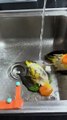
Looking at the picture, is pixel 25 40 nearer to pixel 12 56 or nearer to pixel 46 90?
pixel 12 56

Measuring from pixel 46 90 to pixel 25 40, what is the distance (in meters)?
0.38

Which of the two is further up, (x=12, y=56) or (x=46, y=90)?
Answer: (x=12, y=56)

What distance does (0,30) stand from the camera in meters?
1.25

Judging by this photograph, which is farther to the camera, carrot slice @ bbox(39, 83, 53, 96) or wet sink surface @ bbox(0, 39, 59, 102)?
wet sink surface @ bbox(0, 39, 59, 102)

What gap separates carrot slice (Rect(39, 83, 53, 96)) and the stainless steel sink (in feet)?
0.26

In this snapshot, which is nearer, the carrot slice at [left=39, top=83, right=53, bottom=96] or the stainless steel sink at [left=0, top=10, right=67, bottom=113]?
the carrot slice at [left=39, top=83, right=53, bottom=96]

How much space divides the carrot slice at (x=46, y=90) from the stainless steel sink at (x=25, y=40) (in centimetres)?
8

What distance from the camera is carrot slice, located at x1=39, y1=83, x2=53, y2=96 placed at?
1.06 meters

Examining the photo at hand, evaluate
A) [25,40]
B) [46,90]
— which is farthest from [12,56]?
[46,90]

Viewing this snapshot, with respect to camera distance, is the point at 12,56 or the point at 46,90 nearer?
the point at 46,90

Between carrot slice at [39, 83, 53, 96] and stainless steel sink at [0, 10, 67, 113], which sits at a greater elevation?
stainless steel sink at [0, 10, 67, 113]

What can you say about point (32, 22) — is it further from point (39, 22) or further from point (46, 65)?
point (46, 65)

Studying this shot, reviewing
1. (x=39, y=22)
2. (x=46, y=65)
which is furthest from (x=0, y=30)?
(x=46, y=65)

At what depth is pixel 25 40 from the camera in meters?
1.31
